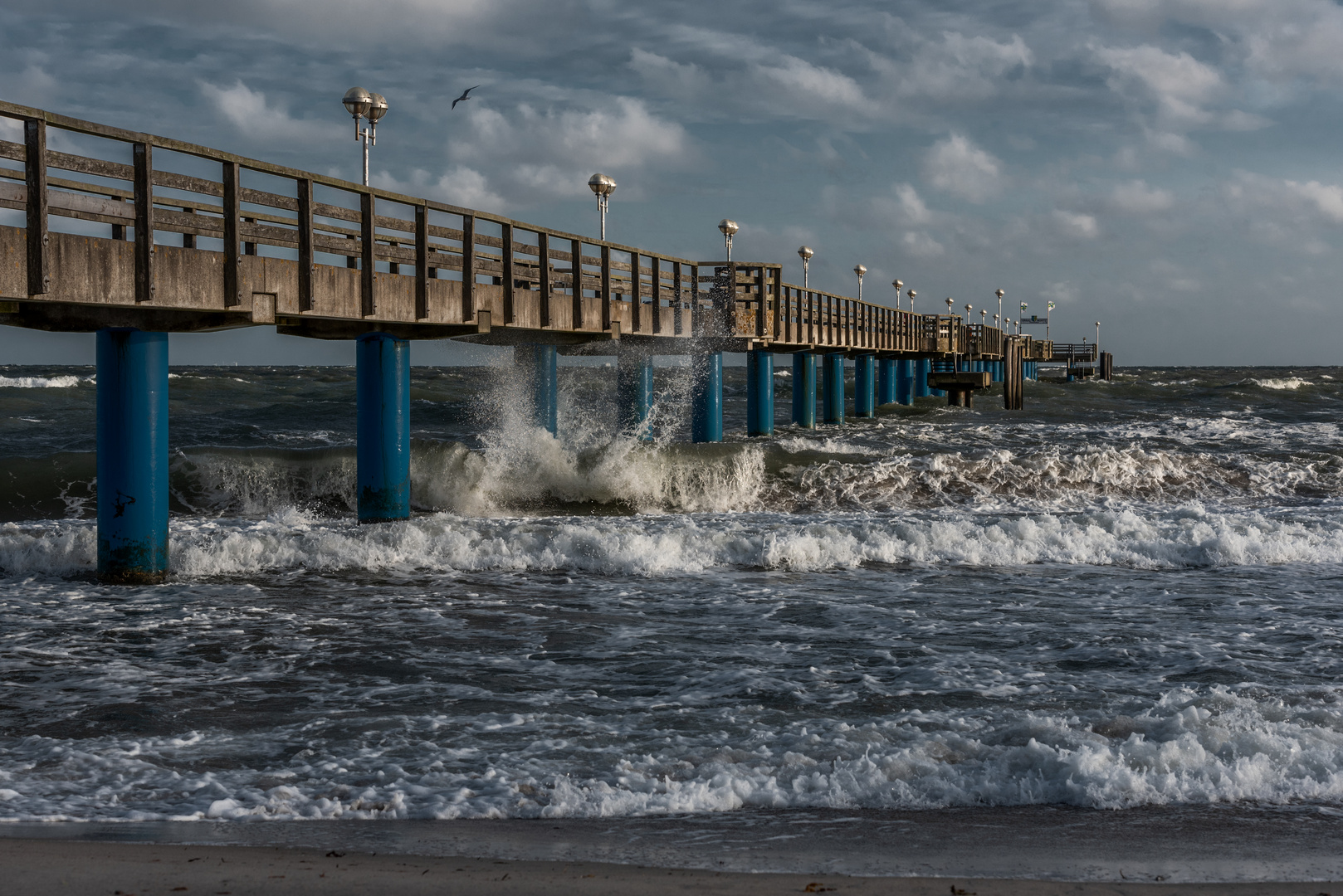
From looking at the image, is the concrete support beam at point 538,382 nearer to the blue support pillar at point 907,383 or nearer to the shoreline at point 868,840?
the shoreline at point 868,840

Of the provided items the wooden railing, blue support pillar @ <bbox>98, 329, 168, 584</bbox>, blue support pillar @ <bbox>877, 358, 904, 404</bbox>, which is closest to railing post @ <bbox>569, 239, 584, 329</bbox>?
the wooden railing

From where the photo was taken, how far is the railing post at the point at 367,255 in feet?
43.8

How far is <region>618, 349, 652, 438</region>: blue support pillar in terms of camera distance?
2522cm

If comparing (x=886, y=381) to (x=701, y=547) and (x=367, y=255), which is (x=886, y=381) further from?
(x=367, y=255)

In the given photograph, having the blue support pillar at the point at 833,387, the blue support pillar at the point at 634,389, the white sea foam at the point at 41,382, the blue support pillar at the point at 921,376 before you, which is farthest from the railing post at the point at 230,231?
the white sea foam at the point at 41,382

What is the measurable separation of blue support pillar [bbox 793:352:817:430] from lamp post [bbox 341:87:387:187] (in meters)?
21.7

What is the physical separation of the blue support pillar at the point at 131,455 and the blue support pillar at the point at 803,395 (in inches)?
956

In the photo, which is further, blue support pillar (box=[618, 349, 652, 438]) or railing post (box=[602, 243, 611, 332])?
blue support pillar (box=[618, 349, 652, 438])

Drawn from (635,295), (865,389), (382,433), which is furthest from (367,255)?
(865,389)

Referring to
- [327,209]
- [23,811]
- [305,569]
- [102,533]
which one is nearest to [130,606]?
[102,533]

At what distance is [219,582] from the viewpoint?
12133mm

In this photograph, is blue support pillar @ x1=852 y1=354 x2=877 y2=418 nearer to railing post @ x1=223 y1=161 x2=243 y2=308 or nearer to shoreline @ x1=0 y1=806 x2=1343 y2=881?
railing post @ x1=223 y1=161 x2=243 y2=308

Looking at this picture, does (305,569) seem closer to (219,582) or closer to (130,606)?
(219,582)

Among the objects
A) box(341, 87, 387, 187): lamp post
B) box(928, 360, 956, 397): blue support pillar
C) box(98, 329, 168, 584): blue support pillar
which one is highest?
box(341, 87, 387, 187): lamp post
